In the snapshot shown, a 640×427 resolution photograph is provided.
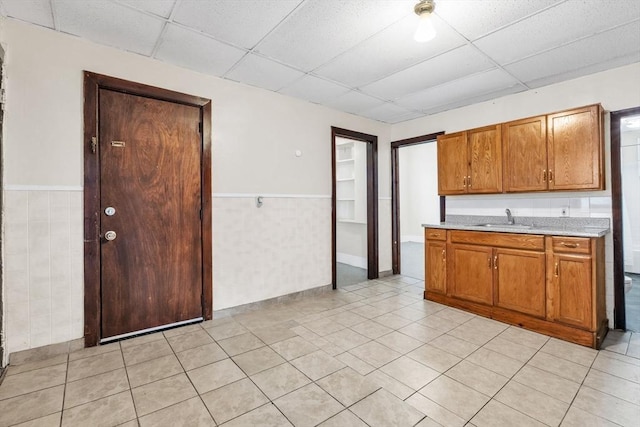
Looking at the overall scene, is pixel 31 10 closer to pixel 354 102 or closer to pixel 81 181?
pixel 81 181

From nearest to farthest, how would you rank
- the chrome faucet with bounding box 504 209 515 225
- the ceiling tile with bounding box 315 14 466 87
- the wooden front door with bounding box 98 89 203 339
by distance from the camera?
the ceiling tile with bounding box 315 14 466 87, the wooden front door with bounding box 98 89 203 339, the chrome faucet with bounding box 504 209 515 225

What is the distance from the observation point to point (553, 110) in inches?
130

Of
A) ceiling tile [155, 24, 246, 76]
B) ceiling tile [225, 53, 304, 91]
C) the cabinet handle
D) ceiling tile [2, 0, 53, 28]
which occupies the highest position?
ceiling tile [225, 53, 304, 91]

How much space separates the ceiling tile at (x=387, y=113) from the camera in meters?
4.19

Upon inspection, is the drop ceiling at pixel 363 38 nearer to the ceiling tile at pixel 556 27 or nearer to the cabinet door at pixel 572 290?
the ceiling tile at pixel 556 27

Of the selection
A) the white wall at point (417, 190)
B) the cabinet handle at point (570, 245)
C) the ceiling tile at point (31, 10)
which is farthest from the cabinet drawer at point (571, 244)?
the white wall at point (417, 190)

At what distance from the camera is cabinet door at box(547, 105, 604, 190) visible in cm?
279

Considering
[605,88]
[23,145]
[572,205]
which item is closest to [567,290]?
[572,205]

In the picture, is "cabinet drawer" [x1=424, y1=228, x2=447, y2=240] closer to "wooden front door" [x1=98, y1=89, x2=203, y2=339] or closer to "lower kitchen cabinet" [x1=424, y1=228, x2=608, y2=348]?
"lower kitchen cabinet" [x1=424, y1=228, x2=608, y2=348]

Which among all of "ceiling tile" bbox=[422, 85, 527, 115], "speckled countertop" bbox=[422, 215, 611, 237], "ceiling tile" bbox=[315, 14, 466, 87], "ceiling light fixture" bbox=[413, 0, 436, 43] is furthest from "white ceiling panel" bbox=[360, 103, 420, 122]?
"ceiling light fixture" bbox=[413, 0, 436, 43]

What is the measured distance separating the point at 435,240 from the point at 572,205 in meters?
1.46

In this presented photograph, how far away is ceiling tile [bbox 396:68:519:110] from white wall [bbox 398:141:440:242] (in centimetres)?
405

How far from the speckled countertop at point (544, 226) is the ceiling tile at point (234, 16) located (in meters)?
2.86

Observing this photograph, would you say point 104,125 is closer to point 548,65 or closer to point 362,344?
point 362,344
